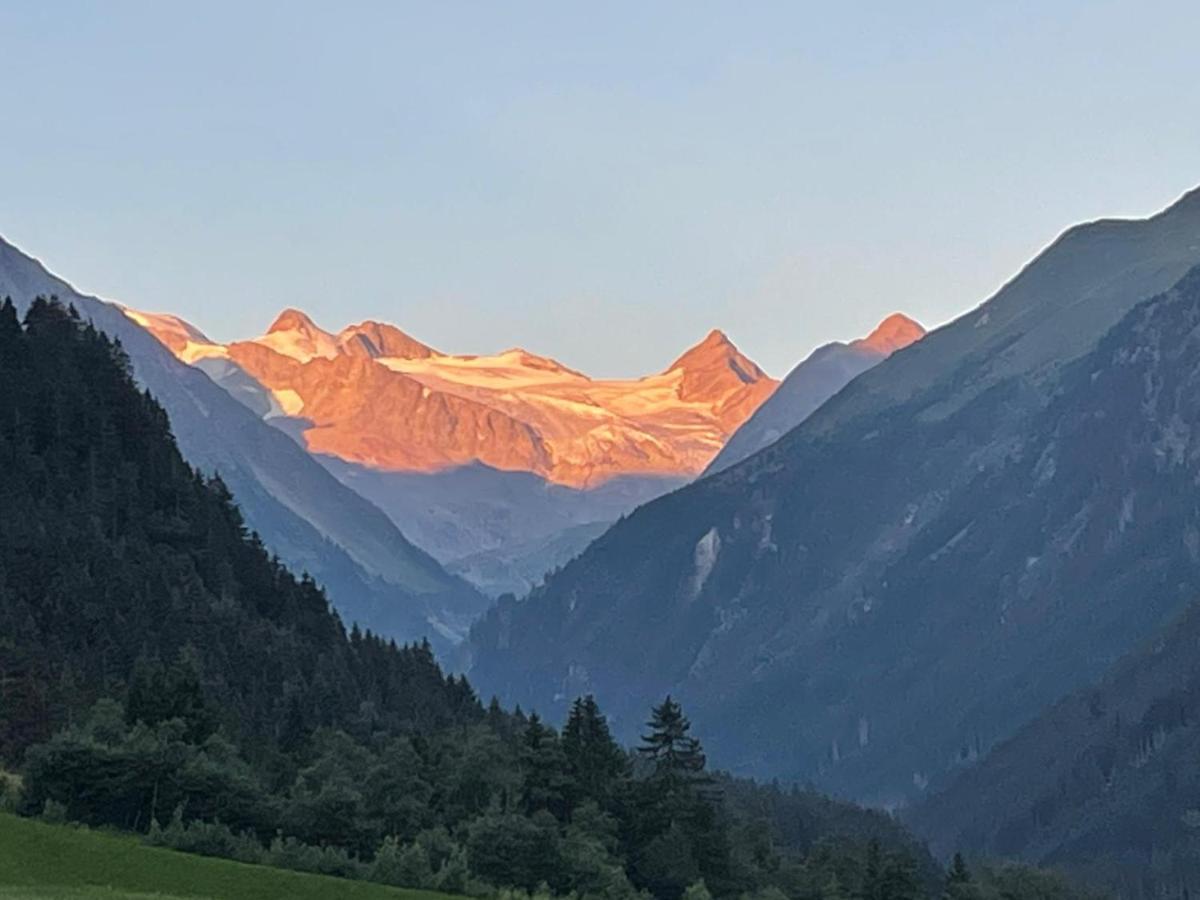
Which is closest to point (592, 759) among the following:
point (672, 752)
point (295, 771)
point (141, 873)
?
point (672, 752)

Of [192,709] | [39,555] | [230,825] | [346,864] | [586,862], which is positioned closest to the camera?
[346,864]

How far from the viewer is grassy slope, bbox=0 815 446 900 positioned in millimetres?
75938

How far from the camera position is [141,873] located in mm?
78625

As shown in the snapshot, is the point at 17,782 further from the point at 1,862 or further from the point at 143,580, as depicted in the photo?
the point at 143,580

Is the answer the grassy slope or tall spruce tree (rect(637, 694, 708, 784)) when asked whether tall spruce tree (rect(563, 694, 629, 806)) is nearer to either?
tall spruce tree (rect(637, 694, 708, 784))

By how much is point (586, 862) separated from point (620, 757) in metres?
28.8

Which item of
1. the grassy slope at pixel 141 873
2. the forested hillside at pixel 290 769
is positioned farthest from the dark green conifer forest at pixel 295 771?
the grassy slope at pixel 141 873

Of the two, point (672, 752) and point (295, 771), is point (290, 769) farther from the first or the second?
point (672, 752)

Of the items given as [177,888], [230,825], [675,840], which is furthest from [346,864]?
[675,840]

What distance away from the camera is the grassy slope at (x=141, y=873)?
75938 millimetres

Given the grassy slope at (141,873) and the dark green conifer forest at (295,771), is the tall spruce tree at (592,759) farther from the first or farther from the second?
the grassy slope at (141,873)

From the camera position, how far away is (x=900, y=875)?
141500 millimetres

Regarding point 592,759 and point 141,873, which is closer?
point 141,873

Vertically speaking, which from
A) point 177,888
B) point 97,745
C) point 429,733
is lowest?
point 177,888
